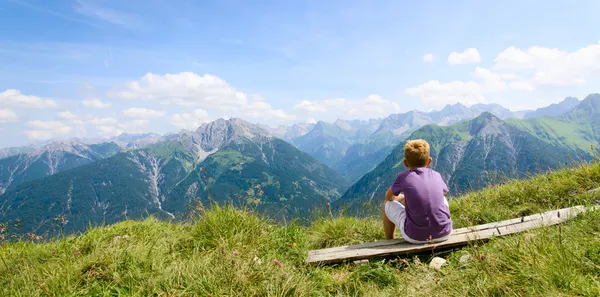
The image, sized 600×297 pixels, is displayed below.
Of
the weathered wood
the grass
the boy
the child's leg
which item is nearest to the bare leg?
the child's leg

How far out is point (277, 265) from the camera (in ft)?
14.0

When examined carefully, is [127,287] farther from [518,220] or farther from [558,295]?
[518,220]

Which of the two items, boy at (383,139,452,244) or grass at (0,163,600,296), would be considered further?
boy at (383,139,452,244)

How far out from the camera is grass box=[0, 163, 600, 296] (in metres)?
3.26

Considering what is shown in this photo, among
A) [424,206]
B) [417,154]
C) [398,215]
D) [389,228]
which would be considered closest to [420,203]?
[424,206]

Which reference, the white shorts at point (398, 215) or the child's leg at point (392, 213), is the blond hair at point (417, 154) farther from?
the white shorts at point (398, 215)

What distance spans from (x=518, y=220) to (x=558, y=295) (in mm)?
3461

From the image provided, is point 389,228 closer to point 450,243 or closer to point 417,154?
point 450,243

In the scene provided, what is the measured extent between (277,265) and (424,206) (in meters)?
3.06

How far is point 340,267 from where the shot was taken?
5.22 metres

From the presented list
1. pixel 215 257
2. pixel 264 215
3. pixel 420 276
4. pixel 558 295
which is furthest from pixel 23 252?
pixel 558 295

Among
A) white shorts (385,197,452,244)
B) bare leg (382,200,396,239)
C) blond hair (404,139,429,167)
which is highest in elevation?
blond hair (404,139,429,167)

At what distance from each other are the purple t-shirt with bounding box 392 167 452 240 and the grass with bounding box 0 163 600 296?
1.46 feet

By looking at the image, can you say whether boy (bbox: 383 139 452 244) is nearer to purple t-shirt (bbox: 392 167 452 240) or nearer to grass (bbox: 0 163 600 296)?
purple t-shirt (bbox: 392 167 452 240)
